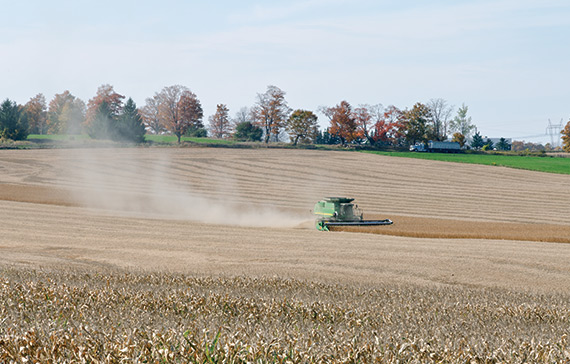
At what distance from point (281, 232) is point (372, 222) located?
6.06 metres

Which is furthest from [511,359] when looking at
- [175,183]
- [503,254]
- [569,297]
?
[175,183]

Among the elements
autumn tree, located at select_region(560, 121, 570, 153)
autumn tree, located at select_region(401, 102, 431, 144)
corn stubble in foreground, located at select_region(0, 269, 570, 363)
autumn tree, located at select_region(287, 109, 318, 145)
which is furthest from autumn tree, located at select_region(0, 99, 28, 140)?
autumn tree, located at select_region(560, 121, 570, 153)

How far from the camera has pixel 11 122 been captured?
98.9 metres

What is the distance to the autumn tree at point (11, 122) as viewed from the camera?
9788 centimetres

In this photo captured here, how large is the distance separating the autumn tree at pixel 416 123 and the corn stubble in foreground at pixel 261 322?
110380mm

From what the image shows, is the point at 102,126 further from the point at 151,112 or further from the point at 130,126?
the point at 151,112

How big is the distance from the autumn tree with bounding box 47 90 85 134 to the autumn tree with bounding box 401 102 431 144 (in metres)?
67.6

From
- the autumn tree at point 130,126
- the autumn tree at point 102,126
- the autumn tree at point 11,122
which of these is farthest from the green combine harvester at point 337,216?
the autumn tree at point 11,122

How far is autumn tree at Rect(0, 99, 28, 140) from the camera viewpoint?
97.9 meters

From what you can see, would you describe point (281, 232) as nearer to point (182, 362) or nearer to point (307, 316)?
point (307, 316)

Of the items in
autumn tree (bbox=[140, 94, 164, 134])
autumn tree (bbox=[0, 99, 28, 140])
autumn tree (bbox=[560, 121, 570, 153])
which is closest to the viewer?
autumn tree (bbox=[0, 99, 28, 140])

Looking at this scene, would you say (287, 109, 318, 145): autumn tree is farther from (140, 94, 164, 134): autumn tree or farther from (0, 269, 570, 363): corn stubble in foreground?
(0, 269, 570, 363): corn stubble in foreground

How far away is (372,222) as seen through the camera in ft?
111

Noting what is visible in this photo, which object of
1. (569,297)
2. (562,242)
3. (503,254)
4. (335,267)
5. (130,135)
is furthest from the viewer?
(130,135)
